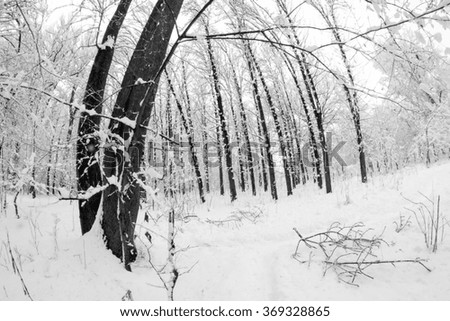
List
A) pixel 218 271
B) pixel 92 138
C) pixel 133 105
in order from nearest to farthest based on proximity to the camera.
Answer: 1. pixel 133 105
2. pixel 218 271
3. pixel 92 138

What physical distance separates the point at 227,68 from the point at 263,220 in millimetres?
10715

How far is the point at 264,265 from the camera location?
2947mm

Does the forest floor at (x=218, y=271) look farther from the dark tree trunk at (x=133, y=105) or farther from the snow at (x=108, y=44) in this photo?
the snow at (x=108, y=44)

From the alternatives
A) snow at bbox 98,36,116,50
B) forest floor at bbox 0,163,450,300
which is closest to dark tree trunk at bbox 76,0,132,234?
snow at bbox 98,36,116,50

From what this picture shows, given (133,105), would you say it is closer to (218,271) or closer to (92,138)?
(92,138)

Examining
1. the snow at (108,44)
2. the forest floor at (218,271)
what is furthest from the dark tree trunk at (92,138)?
the forest floor at (218,271)

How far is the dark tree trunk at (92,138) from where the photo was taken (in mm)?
3215

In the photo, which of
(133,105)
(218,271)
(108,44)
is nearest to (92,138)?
(133,105)

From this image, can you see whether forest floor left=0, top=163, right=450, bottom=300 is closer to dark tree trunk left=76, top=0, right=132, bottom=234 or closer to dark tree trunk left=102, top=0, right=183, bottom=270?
dark tree trunk left=102, top=0, right=183, bottom=270

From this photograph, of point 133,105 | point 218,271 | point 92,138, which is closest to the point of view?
point 133,105

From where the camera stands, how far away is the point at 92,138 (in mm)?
3361

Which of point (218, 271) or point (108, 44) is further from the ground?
point (108, 44)

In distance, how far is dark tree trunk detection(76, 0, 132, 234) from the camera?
321 cm

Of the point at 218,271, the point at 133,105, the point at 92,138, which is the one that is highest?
the point at 133,105
